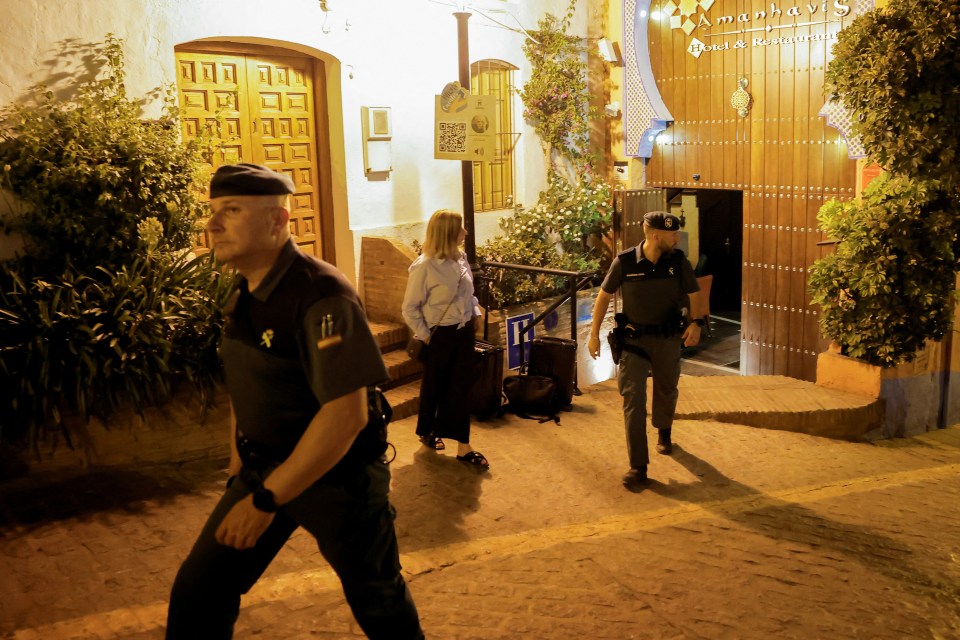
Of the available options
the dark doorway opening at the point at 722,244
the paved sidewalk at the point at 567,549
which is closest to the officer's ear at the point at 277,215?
the paved sidewalk at the point at 567,549

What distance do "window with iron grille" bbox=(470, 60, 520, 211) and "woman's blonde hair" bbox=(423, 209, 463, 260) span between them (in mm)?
4881

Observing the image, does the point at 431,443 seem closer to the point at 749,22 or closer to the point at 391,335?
the point at 391,335

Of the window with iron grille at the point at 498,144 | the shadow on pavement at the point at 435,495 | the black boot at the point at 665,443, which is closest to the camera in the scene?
the shadow on pavement at the point at 435,495

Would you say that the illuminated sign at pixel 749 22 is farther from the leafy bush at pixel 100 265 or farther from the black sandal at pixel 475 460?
the black sandal at pixel 475 460

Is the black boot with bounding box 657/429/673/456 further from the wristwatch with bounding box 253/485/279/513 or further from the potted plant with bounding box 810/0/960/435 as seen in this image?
the wristwatch with bounding box 253/485/279/513

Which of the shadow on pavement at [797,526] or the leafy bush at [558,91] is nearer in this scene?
the shadow on pavement at [797,526]

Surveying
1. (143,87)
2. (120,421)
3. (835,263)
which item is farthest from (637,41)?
(120,421)

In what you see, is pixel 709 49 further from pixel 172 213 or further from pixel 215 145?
pixel 172 213

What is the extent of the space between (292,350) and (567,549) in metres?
2.48

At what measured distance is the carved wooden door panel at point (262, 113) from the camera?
8.16 m

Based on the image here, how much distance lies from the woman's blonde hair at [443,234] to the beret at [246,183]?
302 cm

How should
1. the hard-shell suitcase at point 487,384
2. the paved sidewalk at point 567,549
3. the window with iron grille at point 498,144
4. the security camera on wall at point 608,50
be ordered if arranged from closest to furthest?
the paved sidewalk at point 567,549 → the hard-shell suitcase at point 487,384 → the window with iron grille at point 498,144 → the security camera on wall at point 608,50

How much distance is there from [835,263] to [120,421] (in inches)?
241

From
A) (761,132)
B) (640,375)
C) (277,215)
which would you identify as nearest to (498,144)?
(761,132)
